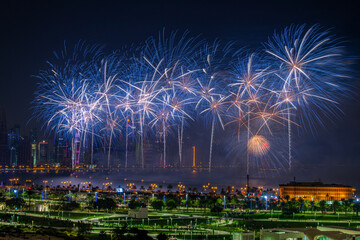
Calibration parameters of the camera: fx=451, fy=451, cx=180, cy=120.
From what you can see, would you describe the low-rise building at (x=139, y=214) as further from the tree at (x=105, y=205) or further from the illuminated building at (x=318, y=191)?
the illuminated building at (x=318, y=191)

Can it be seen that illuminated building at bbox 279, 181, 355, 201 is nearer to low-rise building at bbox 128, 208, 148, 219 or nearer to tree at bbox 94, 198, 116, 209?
tree at bbox 94, 198, 116, 209

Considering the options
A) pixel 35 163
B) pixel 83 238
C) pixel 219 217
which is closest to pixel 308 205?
pixel 219 217

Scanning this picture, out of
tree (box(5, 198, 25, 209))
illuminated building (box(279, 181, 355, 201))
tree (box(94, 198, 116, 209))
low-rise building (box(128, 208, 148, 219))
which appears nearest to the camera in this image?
low-rise building (box(128, 208, 148, 219))

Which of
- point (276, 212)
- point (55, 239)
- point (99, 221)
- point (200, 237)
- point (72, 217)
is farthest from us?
point (276, 212)

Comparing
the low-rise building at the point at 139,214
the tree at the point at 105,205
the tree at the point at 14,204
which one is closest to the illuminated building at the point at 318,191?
the tree at the point at 105,205

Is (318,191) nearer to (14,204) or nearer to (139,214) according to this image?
(139,214)

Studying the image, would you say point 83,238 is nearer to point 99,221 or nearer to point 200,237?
point 200,237

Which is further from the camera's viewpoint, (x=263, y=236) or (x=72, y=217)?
(x=72, y=217)

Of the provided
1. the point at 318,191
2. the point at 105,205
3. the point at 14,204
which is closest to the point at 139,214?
the point at 105,205

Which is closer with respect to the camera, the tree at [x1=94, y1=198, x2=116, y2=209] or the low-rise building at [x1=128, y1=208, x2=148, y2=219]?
the low-rise building at [x1=128, y1=208, x2=148, y2=219]

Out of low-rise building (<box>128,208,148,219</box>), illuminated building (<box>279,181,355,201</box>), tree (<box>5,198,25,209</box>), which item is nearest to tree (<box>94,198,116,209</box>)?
low-rise building (<box>128,208,148,219</box>)

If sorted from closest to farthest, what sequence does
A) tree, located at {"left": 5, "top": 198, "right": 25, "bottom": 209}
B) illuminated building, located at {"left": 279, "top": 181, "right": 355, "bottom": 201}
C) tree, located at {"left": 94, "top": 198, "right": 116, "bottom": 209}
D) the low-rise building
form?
the low-rise building, tree, located at {"left": 94, "top": 198, "right": 116, "bottom": 209}, tree, located at {"left": 5, "top": 198, "right": 25, "bottom": 209}, illuminated building, located at {"left": 279, "top": 181, "right": 355, "bottom": 201}
